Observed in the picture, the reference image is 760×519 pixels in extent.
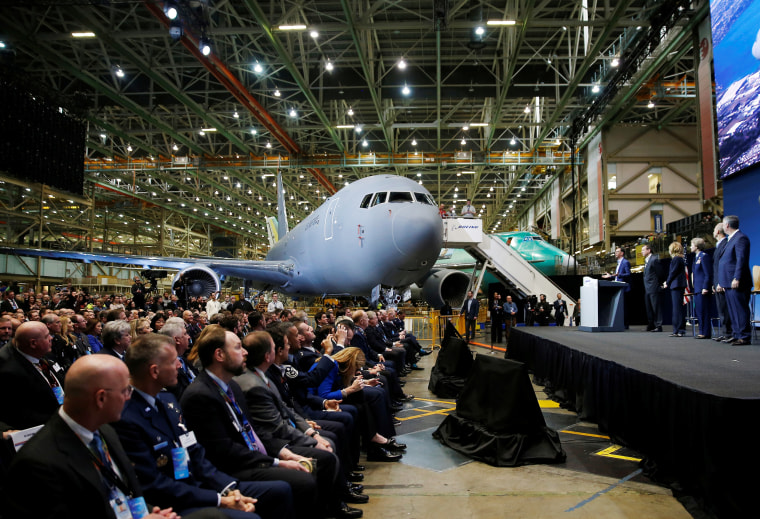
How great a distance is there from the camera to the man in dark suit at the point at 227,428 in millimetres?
2832

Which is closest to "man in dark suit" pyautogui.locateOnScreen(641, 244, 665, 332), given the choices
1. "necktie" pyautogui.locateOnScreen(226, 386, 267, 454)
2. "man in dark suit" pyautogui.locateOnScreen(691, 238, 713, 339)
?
"man in dark suit" pyautogui.locateOnScreen(691, 238, 713, 339)

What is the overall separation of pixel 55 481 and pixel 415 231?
9.06m

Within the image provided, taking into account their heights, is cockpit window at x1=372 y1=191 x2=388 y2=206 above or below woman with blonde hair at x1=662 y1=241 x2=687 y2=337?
above

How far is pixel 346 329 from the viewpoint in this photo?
5.84m

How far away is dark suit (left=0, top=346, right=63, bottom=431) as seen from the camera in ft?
10.8

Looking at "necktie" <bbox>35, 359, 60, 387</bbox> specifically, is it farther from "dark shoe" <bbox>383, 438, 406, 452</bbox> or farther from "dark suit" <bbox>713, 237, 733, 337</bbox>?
"dark suit" <bbox>713, 237, 733, 337</bbox>

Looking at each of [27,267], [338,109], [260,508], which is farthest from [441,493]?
[27,267]

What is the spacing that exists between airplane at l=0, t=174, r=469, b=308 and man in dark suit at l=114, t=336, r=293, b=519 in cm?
802

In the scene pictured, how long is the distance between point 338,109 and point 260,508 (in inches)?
919

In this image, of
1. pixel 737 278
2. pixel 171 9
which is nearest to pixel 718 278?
pixel 737 278

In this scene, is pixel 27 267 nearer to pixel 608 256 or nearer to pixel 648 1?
pixel 608 256

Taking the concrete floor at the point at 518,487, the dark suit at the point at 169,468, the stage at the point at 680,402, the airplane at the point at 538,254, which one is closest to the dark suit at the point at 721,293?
the stage at the point at 680,402

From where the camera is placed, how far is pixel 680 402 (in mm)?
3619

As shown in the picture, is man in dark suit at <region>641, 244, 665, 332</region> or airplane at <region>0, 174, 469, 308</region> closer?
man in dark suit at <region>641, 244, 665, 332</region>
